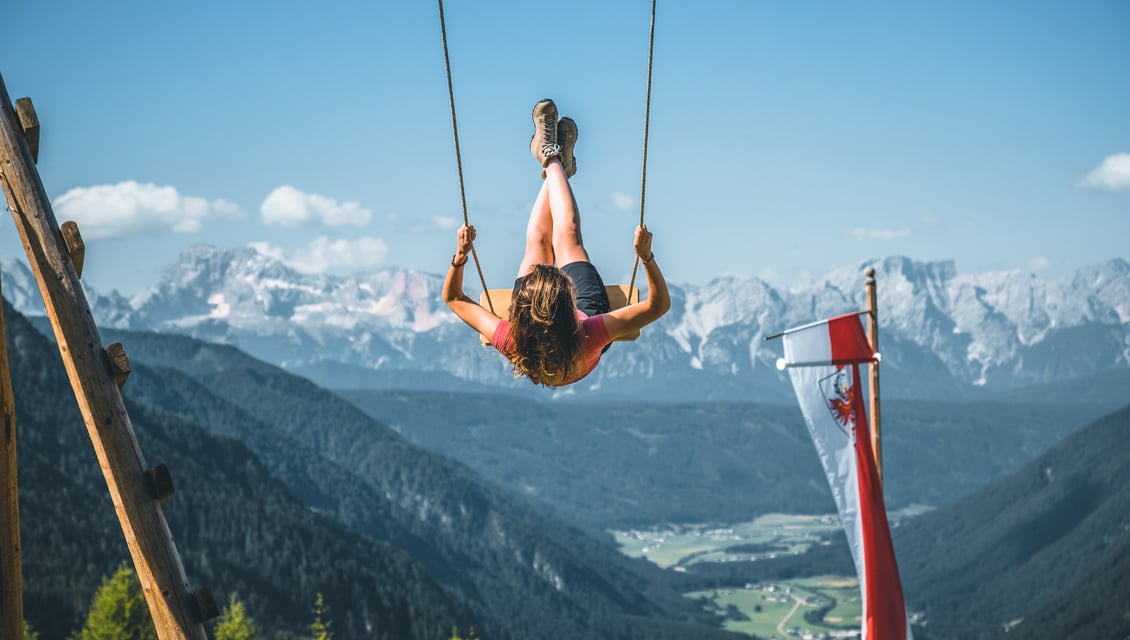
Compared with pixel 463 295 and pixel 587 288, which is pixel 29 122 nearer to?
pixel 463 295

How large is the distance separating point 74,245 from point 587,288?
12.7 feet

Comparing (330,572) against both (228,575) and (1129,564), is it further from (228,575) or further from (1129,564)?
(1129,564)

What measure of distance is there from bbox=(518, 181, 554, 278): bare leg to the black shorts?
0.94ft

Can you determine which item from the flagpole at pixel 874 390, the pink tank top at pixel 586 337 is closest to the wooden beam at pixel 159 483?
the pink tank top at pixel 586 337

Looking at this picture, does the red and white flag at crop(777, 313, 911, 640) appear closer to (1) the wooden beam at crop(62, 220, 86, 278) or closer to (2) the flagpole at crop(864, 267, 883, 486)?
(2) the flagpole at crop(864, 267, 883, 486)

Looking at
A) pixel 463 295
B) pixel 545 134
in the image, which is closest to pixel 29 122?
pixel 463 295

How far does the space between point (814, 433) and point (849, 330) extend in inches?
56.9

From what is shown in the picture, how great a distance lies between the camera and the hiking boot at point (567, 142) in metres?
10.5

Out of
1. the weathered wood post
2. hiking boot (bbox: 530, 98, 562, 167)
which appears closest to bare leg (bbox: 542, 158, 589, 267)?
hiking boot (bbox: 530, 98, 562, 167)

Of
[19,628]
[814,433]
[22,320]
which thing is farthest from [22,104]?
[22,320]

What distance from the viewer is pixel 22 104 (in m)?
6.98

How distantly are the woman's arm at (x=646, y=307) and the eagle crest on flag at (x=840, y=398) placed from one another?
21.4 ft

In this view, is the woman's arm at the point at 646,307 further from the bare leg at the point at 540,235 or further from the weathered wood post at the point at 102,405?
the weathered wood post at the point at 102,405

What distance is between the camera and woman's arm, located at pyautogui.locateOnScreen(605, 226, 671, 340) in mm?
8641
